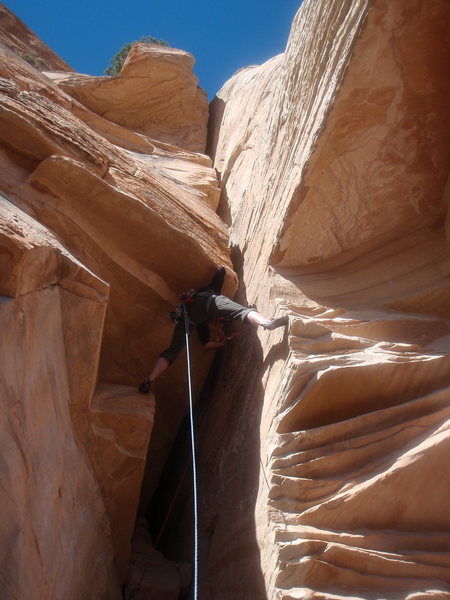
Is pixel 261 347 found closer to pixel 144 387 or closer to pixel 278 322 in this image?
pixel 278 322

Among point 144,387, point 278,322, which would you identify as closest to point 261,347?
point 278,322

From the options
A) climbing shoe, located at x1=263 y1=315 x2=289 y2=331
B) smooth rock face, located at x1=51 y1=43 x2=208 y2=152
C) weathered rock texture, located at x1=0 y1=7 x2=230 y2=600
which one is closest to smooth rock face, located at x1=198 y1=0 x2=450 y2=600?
climbing shoe, located at x1=263 y1=315 x2=289 y2=331

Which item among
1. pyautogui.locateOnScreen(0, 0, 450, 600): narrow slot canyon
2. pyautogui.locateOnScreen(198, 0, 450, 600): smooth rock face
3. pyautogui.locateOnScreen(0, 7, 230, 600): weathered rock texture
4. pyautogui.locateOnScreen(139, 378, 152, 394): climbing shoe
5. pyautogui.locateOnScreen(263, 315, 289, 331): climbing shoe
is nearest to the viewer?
pyautogui.locateOnScreen(0, 7, 230, 600): weathered rock texture

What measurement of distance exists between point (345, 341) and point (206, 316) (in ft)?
5.34

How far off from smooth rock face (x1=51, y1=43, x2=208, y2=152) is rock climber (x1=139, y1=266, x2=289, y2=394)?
18.2 feet

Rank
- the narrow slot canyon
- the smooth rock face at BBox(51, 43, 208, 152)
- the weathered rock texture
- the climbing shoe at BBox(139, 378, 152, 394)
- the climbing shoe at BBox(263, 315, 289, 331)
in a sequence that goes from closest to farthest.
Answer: the weathered rock texture, the narrow slot canyon, the climbing shoe at BBox(263, 315, 289, 331), the climbing shoe at BBox(139, 378, 152, 394), the smooth rock face at BBox(51, 43, 208, 152)

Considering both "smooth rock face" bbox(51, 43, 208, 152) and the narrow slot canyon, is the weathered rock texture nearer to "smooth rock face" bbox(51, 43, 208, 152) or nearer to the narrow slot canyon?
the narrow slot canyon

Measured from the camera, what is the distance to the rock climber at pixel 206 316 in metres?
5.29

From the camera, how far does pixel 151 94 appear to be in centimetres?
1093

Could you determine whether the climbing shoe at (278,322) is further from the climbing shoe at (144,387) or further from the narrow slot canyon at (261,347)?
the climbing shoe at (144,387)

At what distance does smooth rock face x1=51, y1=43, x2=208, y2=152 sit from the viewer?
34.3ft

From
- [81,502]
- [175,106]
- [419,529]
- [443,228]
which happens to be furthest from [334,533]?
[175,106]

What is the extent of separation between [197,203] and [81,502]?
4274 millimetres

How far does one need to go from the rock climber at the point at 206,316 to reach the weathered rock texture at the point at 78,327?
9.4 inches
